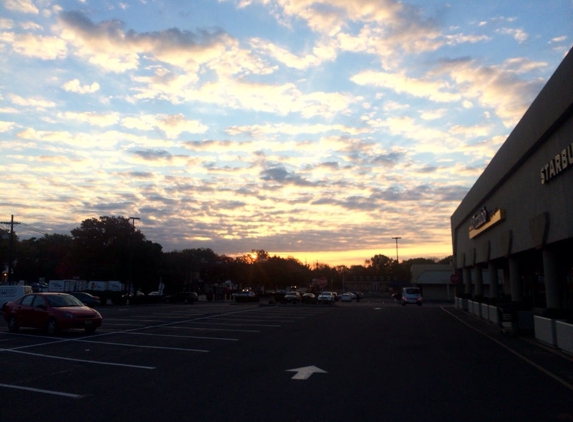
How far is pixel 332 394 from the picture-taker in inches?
381

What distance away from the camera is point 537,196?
67.7ft

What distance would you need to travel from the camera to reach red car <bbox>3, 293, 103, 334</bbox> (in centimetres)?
2005

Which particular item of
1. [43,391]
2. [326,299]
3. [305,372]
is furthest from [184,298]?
[43,391]

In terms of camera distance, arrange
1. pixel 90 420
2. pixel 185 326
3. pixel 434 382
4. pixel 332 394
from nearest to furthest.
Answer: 1. pixel 90 420
2. pixel 332 394
3. pixel 434 382
4. pixel 185 326

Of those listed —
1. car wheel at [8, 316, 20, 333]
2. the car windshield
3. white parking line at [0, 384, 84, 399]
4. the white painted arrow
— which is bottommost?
white parking line at [0, 384, 84, 399]

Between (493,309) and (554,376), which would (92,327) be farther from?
(493,309)

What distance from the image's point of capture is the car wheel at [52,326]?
20.1 metres

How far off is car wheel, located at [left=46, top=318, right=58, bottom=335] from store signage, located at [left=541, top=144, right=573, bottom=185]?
18.3m

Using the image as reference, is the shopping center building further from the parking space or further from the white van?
the white van

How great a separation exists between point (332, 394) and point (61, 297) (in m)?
15.4

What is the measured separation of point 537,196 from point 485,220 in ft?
37.2

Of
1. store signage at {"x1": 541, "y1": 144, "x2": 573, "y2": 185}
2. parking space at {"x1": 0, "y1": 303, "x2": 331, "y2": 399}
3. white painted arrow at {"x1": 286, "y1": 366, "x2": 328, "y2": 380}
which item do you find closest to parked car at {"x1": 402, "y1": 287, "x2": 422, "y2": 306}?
parking space at {"x1": 0, "y1": 303, "x2": 331, "y2": 399}

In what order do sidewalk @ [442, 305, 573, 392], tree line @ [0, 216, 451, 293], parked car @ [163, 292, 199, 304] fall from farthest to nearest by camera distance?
tree line @ [0, 216, 451, 293]
parked car @ [163, 292, 199, 304]
sidewalk @ [442, 305, 573, 392]

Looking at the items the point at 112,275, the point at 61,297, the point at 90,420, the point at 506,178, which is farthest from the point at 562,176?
the point at 112,275
